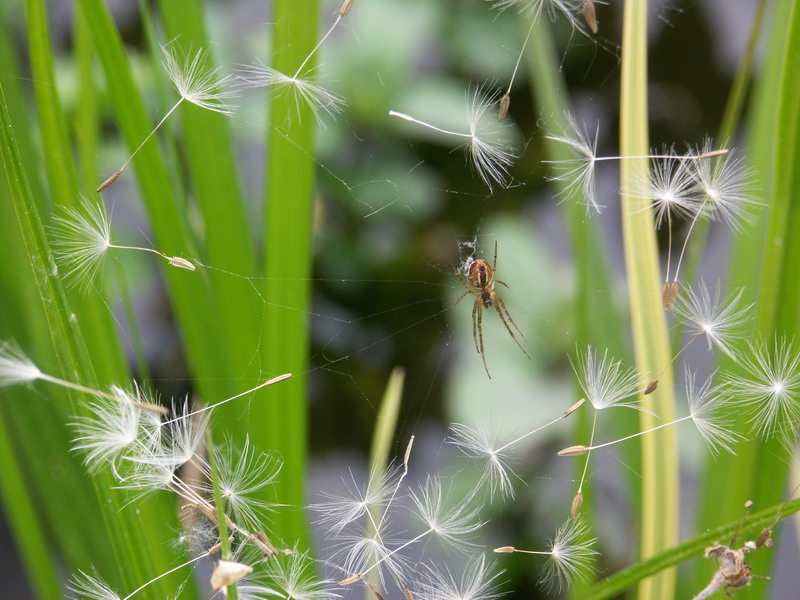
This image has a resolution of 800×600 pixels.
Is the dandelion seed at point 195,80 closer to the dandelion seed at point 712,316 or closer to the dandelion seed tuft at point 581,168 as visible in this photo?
the dandelion seed tuft at point 581,168

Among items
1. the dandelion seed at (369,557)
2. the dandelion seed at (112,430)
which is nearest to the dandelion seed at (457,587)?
the dandelion seed at (369,557)

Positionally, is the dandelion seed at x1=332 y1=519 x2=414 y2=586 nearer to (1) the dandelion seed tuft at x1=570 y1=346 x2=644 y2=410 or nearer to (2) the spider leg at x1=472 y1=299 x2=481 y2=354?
(1) the dandelion seed tuft at x1=570 y1=346 x2=644 y2=410

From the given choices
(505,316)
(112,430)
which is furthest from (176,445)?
(505,316)

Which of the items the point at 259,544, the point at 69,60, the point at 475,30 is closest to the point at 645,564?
the point at 259,544

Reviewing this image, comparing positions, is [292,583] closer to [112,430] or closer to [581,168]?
[112,430]

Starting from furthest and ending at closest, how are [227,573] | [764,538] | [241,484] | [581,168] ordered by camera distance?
[581,168] → [241,484] → [764,538] → [227,573]

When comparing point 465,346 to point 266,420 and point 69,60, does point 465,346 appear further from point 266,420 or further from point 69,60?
point 69,60
